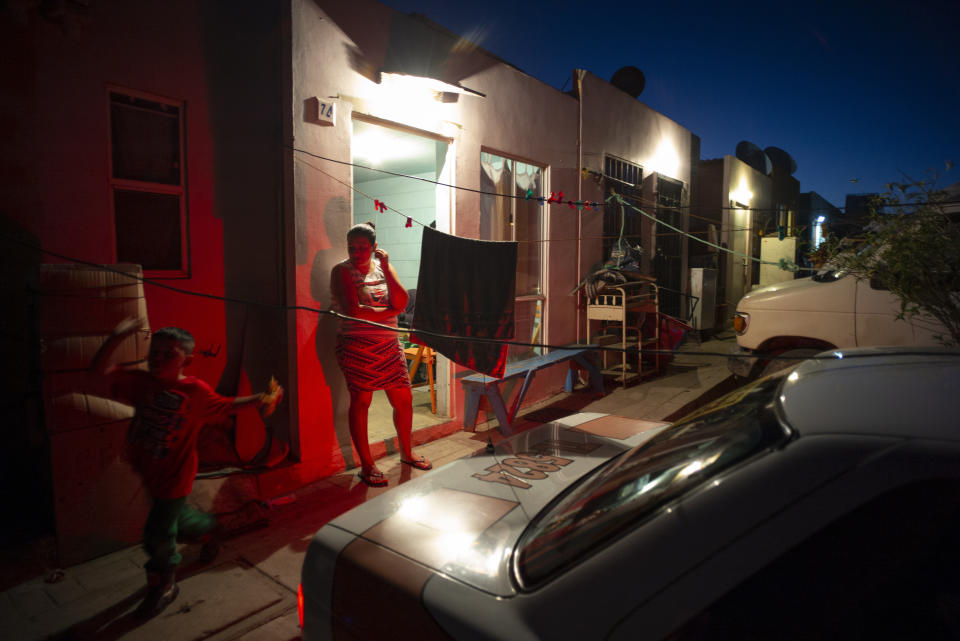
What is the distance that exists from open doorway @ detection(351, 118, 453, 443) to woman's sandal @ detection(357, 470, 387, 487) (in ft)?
2.13

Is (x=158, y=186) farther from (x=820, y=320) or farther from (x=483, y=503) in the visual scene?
(x=820, y=320)

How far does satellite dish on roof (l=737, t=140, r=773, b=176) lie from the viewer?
52.9 feet

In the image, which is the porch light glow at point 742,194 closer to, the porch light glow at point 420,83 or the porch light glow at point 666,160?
the porch light glow at point 666,160

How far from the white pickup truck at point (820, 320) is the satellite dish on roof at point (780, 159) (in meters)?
14.3

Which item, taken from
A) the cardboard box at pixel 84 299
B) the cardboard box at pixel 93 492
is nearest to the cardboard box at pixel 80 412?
the cardboard box at pixel 93 492

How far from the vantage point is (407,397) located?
4746mm

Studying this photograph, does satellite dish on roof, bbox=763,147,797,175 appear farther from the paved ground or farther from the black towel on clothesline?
the paved ground

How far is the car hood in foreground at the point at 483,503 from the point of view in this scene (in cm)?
163

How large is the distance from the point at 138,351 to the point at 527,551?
289 cm

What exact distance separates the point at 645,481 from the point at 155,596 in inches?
109

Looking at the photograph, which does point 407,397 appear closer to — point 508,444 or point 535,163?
point 508,444

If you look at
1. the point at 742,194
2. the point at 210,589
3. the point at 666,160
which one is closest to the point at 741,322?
the point at 666,160

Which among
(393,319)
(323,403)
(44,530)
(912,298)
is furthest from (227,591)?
(912,298)

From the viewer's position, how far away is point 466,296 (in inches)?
193
